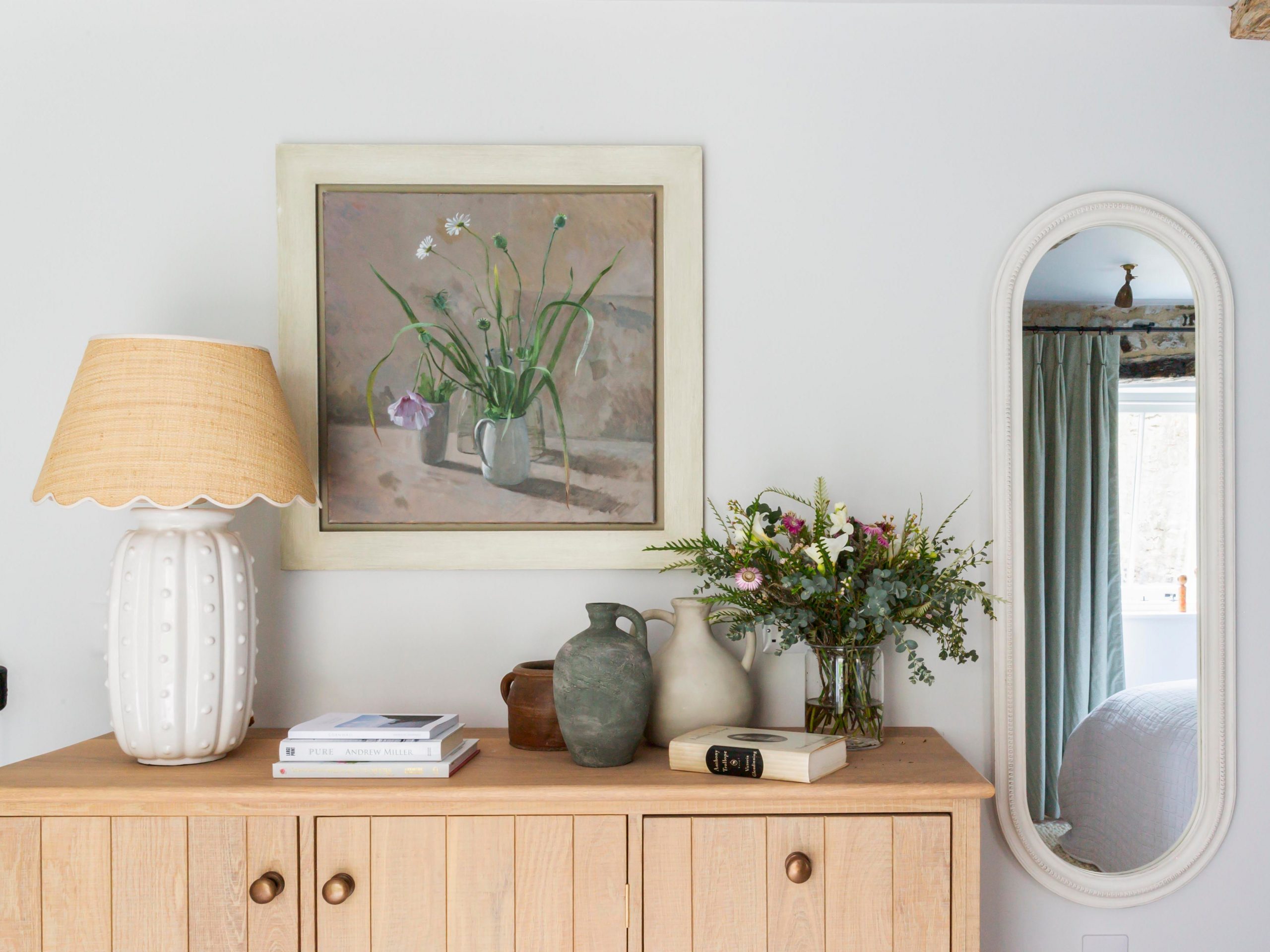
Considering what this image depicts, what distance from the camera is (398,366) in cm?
178

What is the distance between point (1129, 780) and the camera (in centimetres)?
172

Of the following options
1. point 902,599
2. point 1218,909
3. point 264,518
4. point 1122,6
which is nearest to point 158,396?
point 264,518

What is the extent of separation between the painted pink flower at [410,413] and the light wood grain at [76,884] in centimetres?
83

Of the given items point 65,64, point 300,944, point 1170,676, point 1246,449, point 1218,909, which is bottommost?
point 1218,909

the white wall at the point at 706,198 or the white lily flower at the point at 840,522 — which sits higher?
the white wall at the point at 706,198

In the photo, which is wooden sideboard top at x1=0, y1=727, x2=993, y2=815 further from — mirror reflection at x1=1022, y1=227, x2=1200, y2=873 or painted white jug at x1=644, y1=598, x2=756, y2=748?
mirror reflection at x1=1022, y1=227, x2=1200, y2=873

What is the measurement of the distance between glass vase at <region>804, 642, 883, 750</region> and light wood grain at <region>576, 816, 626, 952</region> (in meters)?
0.45

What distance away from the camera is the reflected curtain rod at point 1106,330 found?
68.3 inches

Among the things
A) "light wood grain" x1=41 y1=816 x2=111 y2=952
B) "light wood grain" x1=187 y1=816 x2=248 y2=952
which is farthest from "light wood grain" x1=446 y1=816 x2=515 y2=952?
"light wood grain" x1=41 y1=816 x2=111 y2=952

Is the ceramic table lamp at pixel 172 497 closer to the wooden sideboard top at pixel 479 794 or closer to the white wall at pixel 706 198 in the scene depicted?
the wooden sideboard top at pixel 479 794

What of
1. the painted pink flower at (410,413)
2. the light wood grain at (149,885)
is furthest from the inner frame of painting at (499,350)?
the light wood grain at (149,885)

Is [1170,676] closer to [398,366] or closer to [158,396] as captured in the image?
[398,366]

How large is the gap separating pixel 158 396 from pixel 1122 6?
1976 mm

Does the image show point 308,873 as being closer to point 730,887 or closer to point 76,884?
point 76,884
